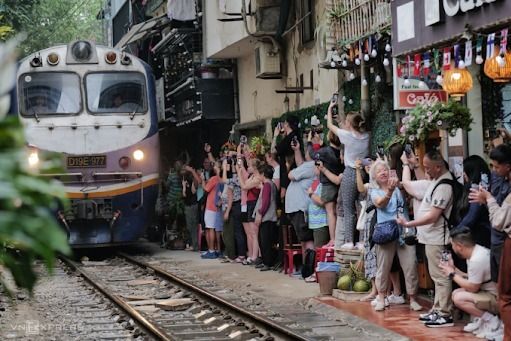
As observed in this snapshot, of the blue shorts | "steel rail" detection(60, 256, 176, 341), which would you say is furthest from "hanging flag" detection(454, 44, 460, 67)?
the blue shorts

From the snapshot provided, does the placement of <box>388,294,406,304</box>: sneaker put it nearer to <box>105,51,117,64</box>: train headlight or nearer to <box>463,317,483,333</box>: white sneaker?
<box>463,317,483,333</box>: white sneaker

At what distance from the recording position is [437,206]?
9656 millimetres

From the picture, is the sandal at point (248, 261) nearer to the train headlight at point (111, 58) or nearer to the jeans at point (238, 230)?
the jeans at point (238, 230)

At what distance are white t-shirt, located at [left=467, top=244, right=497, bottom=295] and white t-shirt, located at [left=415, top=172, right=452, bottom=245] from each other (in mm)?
1042

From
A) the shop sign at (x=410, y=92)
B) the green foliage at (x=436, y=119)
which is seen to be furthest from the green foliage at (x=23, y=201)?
the shop sign at (x=410, y=92)

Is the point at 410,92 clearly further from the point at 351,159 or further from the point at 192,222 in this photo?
the point at 192,222

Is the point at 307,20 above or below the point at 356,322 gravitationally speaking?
above

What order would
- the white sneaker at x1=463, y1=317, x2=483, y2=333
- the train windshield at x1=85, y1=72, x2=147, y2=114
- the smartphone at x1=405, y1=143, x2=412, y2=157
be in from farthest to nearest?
the train windshield at x1=85, y1=72, x2=147, y2=114, the smartphone at x1=405, y1=143, x2=412, y2=157, the white sneaker at x1=463, y1=317, x2=483, y2=333

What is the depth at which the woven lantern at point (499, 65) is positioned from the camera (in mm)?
9602

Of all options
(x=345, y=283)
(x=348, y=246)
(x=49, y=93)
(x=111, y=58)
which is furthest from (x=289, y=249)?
(x=49, y=93)

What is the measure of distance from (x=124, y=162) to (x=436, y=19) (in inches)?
374

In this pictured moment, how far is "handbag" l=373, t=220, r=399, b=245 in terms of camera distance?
10586mm

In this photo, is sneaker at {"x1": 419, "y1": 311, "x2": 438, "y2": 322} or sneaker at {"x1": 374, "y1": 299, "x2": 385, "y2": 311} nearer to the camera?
sneaker at {"x1": 419, "y1": 311, "x2": 438, "y2": 322}

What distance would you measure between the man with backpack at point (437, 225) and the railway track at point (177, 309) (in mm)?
1195
